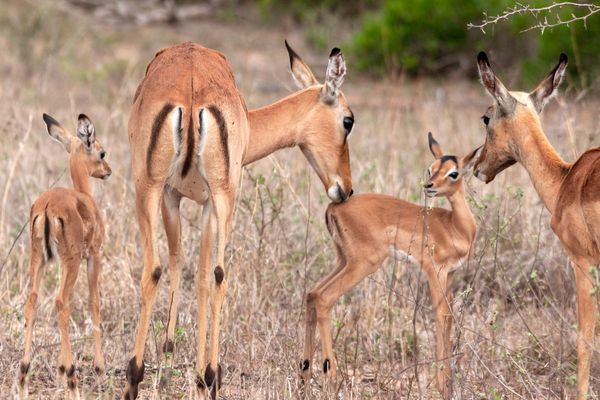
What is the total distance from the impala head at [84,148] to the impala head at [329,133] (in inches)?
39.9

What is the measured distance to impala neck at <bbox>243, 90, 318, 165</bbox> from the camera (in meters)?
5.96

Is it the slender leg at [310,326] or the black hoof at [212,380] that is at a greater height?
the slender leg at [310,326]

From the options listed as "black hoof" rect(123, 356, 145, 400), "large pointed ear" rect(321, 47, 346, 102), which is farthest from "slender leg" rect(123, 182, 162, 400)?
"large pointed ear" rect(321, 47, 346, 102)

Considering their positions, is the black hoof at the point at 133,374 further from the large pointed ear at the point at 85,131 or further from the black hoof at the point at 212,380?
the large pointed ear at the point at 85,131

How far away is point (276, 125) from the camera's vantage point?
19.7 feet

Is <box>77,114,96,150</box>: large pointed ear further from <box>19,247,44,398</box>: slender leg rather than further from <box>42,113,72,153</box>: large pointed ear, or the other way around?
<box>19,247,44,398</box>: slender leg

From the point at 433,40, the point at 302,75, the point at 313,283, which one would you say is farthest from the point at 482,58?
the point at 433,40

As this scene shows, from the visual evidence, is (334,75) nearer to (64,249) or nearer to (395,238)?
(395,238)

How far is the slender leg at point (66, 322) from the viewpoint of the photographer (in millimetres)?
5238

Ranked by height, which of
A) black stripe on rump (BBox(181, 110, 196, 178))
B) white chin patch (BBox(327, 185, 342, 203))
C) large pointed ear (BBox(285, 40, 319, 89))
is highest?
large pointed ear (BBox(285, 40, 319, 89))

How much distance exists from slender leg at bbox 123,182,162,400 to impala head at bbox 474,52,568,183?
1.58 meters

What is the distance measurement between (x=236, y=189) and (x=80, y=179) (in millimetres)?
1032

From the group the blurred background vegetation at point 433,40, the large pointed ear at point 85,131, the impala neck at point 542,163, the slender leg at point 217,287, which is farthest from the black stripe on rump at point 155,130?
the blurred background vegetation at point 433,40

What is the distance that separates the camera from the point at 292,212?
7.84m
